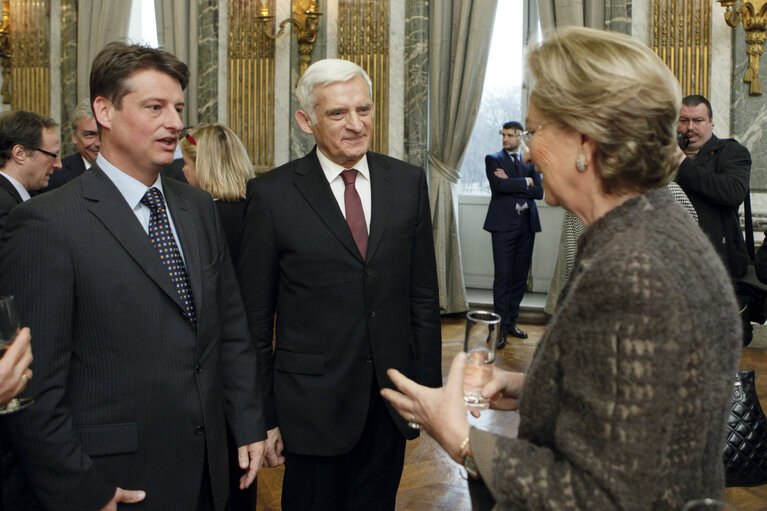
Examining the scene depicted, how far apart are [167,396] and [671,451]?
1190 mm

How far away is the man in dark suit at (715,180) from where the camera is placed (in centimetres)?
404

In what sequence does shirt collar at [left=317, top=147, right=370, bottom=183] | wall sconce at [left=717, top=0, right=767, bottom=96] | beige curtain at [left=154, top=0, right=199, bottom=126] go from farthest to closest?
beige curtain at [left=154, top=0, right=199, bottom=126] < wall sconce at [left=717, top=0, right=767, bottom=96] < shirt collar at [left=317, top=147, right=370, bottom=183]

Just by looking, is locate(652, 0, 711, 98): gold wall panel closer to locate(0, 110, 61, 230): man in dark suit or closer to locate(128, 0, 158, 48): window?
locate(0, 110, 61, 230): man in dark suit

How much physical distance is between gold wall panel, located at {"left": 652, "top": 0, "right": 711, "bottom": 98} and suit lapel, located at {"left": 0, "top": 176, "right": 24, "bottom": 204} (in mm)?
5256

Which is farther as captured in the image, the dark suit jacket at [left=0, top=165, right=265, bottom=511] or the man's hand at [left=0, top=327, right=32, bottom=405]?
the dark suit jacket at [left=0, top=165, right=265, bottom=511]

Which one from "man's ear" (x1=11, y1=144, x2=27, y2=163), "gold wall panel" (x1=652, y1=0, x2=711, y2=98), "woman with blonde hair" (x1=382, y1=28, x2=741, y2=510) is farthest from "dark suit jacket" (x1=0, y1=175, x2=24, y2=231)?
"gold wall panel" (x1=652, y1=0, x2=711, y2=98)

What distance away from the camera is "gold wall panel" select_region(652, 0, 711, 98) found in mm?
6246

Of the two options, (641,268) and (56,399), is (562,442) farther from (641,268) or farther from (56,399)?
(56,399)

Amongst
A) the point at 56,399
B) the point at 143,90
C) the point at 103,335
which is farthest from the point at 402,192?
the point at 56,399

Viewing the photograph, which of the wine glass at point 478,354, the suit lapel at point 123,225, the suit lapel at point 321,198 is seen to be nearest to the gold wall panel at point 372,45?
the suit lapel at point 321,198

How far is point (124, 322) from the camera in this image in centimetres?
171

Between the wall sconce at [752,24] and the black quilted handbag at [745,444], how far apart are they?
4.77 meters

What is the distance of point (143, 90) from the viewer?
1865 millimetres

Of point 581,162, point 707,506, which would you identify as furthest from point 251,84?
point 707,506
